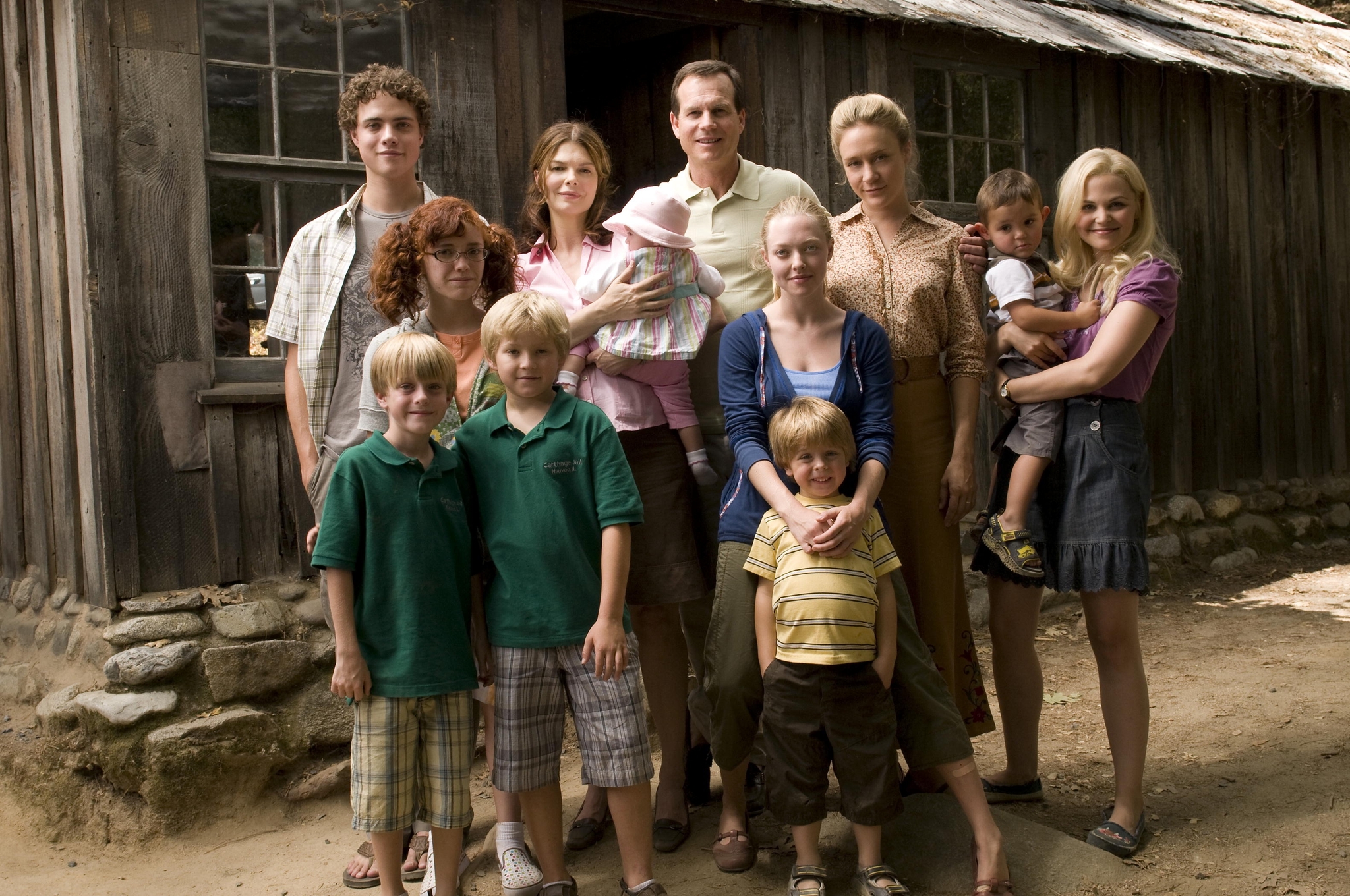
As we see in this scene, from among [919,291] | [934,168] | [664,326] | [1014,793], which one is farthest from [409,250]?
[934,168]

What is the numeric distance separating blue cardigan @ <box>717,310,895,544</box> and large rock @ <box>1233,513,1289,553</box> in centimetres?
571

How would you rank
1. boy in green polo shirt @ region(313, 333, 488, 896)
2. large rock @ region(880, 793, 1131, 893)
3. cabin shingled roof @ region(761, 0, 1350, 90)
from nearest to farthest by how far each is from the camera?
boy in green polo shirt @ region(313, 333, 488, 896)
large rock @ region(880, 793, 1131, 893)
cabin shingled roof @ region(761, 0, 1350, 90)

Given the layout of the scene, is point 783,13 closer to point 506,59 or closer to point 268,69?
point 506,59

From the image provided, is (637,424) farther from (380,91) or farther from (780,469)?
(380,91)

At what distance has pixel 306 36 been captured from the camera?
15.0ft

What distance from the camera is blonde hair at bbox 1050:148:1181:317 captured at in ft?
11.0

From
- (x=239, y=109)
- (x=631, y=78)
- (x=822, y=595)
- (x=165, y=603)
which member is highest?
(x=631, y=78)

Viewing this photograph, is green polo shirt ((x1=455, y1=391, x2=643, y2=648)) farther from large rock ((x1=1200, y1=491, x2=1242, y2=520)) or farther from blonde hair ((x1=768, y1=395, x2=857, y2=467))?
large rock ((x1=1200, y1=491, x2=1242, y2=520))

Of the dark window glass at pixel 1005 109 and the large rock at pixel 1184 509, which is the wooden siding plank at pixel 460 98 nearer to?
the dark window glass at pixel 1005 109

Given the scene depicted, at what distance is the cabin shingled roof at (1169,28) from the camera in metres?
5.91

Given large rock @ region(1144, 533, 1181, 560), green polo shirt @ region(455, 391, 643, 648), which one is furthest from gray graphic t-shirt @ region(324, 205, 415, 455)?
large rock @ region(1144, 533, 1181, 560)

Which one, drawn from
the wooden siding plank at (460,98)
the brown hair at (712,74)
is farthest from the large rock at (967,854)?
the wooden siding plank at (460,98)

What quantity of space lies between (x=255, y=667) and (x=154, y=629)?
396 mm

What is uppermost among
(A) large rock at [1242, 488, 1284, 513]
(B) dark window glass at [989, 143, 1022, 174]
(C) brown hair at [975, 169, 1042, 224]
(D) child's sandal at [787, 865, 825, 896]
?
(B) dark window glass at [989, 143, 1022, 174]
